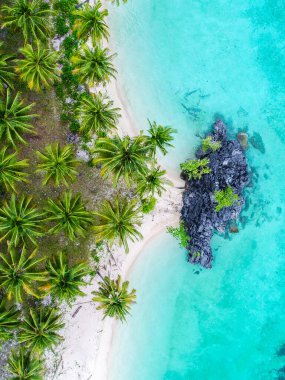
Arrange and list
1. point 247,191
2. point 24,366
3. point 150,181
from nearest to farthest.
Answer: point 24,366 < point 150,181 < point 247,191

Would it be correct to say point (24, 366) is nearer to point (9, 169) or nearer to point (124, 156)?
point (9, 169)

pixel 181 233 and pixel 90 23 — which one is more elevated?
pixel 90 23

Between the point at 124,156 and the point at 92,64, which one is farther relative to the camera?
the point at 92,64

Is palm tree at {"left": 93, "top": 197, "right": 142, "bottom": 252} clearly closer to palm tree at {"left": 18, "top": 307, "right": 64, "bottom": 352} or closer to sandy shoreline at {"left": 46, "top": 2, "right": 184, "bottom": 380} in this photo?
sandy shoreline at {"left": 46, "top": 2, "right": 184, "bottom": 380}

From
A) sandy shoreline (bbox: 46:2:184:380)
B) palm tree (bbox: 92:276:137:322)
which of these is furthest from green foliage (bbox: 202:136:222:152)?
palm tree (bbox: 92:276:137:322)

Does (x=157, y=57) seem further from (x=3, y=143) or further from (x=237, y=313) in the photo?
(x=237, y=313)

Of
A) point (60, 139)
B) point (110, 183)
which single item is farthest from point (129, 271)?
point (60, 139)

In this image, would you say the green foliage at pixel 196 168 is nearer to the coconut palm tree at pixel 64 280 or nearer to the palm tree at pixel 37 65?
the coconut palm tree at pixel 64 280

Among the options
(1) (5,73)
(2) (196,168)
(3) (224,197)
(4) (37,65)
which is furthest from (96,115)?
(3) (224,197)
